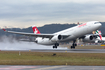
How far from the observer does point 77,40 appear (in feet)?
191

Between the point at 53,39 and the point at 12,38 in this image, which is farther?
the point at 12,38

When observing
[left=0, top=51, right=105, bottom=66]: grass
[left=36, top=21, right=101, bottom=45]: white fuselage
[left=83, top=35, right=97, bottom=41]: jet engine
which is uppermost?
[left=36, top=21, right=101, bottom=45]: white fuselage

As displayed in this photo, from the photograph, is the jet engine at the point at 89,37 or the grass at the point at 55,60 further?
the jet engine at the point at 89,37

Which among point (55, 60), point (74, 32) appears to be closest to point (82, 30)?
point (74, 32)

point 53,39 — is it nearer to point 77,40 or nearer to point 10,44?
point 77,40

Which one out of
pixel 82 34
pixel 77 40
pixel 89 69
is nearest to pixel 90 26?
pixel 82 34

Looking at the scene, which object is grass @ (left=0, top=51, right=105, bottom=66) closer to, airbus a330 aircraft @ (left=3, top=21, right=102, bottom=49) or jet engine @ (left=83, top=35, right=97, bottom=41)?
airbus a330 aircraft @ (left=3, top=21, right=102, bottom=49)

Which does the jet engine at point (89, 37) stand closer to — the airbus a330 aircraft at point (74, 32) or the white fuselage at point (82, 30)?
the airbus a330 aircraft at point (74, 32)

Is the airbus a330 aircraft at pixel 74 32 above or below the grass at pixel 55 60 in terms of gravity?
above

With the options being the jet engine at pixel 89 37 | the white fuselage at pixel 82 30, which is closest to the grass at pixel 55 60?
the white fuselage at pixel 82 30

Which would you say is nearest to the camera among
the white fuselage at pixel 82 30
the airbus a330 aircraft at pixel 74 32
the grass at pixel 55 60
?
the grass at pixel 55 60

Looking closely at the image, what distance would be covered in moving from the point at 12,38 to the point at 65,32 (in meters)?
29.5

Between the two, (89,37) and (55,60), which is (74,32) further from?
(55,60)

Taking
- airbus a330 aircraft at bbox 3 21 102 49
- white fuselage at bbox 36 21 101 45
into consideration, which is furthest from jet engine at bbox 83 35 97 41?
white fuselage at bbox 36 21 101 45
